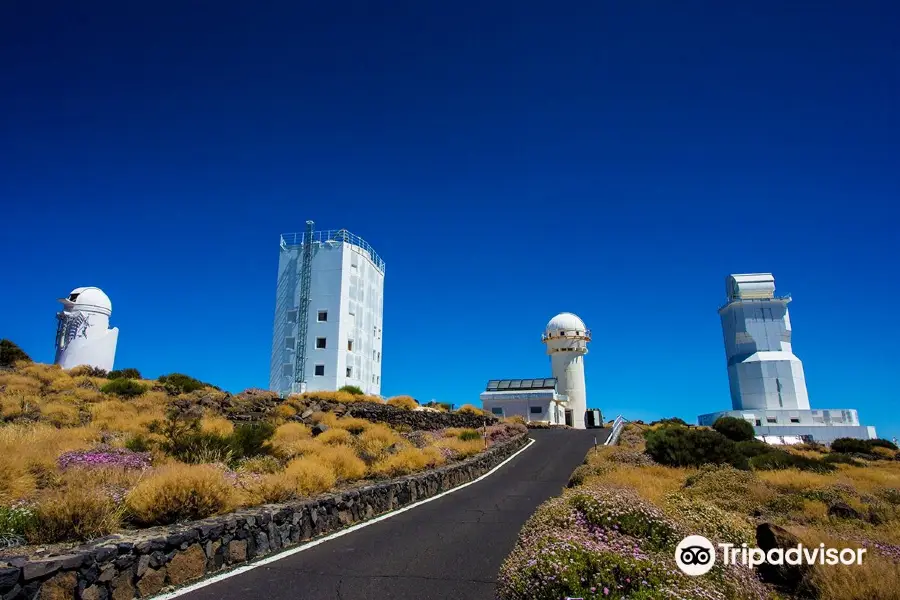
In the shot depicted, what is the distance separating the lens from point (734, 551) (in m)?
6.34

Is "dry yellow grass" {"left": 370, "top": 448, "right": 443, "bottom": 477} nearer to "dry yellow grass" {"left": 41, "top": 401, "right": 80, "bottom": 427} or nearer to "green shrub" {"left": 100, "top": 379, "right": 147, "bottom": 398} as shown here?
"dry yellow grass" {"left": 41, "top": 401, "right": 80, "bottom": 427}

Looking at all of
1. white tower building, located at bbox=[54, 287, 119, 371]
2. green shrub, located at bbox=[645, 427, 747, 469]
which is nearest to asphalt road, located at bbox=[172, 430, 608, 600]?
green shrub, located at bbox=[645, 427, 747, 469]

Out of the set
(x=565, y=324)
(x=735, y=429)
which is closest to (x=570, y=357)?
(x=565, y=324)

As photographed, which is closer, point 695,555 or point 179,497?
point 695,555

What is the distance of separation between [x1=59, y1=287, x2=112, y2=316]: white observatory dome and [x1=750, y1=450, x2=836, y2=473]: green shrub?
4807cm

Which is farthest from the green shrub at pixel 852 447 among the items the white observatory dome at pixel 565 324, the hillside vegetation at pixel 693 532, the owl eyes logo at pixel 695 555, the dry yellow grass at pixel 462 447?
the owl eyes logo at pixel 695 555

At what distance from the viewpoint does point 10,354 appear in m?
35.6

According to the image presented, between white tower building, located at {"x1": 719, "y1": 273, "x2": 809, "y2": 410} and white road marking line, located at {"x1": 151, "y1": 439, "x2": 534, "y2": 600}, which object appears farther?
white tower building, located at {"x1": 719, "y1": 273, "x2": 809, "y2": 410}

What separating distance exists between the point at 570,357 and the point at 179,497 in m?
56.2

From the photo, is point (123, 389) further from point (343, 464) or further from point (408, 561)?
point (408, 561)

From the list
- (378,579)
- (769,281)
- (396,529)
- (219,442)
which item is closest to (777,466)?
(396,529)

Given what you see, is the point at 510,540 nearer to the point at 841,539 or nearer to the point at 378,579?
the point at 378,579

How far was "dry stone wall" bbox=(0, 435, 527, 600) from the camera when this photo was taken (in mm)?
4926

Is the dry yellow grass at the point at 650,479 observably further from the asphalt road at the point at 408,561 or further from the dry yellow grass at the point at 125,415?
the dry yellow grass at the point at 125,415
